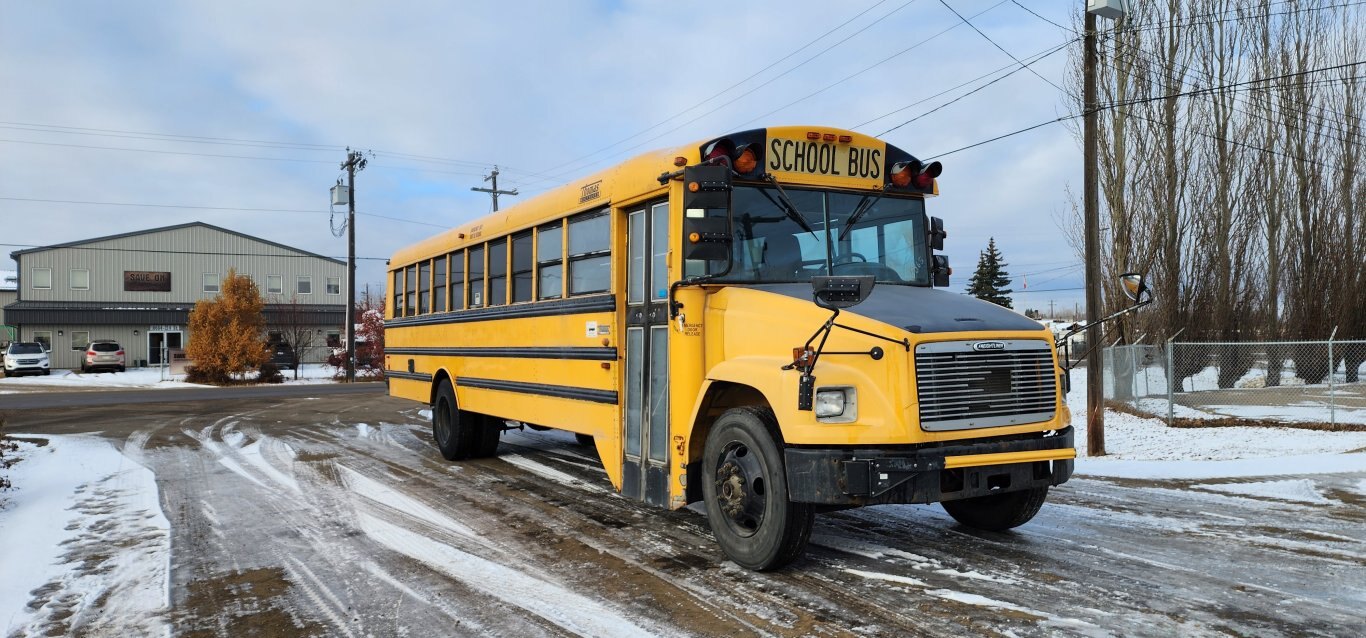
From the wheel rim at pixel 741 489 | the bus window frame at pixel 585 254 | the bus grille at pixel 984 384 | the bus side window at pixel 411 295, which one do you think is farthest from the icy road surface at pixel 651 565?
the bus side window at pixel 411 295

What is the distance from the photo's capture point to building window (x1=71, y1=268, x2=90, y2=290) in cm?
4169

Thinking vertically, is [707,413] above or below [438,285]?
below

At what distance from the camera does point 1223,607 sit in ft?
13.0

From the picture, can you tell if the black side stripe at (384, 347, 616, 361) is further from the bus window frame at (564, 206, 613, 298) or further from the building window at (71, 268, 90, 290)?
the building window at (71, 268, 90, 290)

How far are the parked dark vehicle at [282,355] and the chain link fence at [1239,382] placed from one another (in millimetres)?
25579

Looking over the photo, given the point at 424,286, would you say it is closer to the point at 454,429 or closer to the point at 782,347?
the point at 454,429

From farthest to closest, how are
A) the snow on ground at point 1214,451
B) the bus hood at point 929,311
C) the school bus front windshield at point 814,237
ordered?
the snow on ground at point 1214,451 < the school bus front windshield at point 814,237 < the bus hood at point 929,311

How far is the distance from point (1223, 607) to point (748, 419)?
7.68 feet

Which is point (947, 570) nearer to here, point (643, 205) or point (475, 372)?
point (643, 205)

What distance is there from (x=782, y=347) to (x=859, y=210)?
4.39ft

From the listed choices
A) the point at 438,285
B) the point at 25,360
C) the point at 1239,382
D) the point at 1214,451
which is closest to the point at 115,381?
the point at 25,360

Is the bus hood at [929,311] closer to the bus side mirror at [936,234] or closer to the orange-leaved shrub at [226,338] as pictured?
the bus side mirror at [936,234]

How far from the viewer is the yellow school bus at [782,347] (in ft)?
14.1

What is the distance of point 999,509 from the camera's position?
541 centimetres
